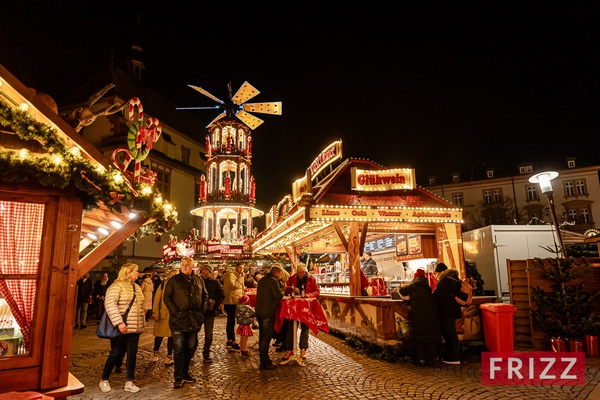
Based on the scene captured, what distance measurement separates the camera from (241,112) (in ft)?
116

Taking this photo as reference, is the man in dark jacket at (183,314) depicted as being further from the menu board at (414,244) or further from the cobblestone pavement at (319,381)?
the menu board at (414,244)

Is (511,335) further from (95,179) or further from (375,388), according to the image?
(95,179)

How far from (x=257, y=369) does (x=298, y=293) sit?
1.55 meters

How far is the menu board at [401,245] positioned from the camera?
586 inches

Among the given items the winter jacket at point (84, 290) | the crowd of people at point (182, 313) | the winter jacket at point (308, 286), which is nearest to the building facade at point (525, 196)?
the winter jacket at point (308, 286)

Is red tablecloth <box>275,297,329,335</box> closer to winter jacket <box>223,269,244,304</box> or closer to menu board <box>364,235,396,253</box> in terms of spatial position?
winter jacket <box>223,269,244,304</box>

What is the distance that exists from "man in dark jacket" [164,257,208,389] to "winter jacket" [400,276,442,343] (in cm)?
386

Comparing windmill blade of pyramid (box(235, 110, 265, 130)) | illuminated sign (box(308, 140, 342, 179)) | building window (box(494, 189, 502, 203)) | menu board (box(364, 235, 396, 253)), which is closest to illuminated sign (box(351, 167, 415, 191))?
illuminated sign (box(308, 140, 342, 179))

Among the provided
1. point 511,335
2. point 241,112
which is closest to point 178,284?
point 511,335

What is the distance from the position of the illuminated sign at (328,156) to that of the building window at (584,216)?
39861mm

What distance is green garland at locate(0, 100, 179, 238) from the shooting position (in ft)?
13.3

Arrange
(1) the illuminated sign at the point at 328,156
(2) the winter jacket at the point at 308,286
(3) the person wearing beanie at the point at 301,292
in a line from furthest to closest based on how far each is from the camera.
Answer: (1) the illuminated sign at the point at 328,156 < (2) the winter jacket at the point at 308,286 < (3) the person wearing beanie at the point at 301,292

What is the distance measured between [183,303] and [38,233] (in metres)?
2.25

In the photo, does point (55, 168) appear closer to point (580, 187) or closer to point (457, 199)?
point (457, 199)
